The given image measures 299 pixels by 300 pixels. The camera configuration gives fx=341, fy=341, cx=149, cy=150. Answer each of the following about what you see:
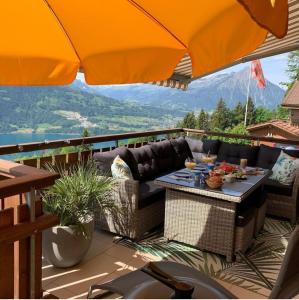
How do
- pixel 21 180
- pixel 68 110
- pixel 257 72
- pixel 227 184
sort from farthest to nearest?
pixel 257 72 < pixel 68 110 < pixel 227 184 < pixel 21 180

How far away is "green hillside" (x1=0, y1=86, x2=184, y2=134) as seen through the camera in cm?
1159

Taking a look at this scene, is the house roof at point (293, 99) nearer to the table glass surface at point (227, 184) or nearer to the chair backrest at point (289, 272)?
the table glass surface at point (227, 184)

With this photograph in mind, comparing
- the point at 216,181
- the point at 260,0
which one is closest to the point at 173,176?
the point at 216,181

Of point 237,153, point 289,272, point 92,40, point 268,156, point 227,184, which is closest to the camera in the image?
point 289,272

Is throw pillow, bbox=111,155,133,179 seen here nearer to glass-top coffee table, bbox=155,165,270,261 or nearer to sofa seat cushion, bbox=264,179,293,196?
glass-top coffee table, bbox=155,165,270,261

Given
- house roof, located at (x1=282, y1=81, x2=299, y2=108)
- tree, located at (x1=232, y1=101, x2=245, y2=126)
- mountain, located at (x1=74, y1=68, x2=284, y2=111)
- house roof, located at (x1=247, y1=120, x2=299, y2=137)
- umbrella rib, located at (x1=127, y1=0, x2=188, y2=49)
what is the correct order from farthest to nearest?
mountain, located at (x1=74, y1=68, x2=284, y2=111) < tree, located at (x1=232, y1=101, x2=245, y2=126) < house roof, located at (x1=282, y1=81, x2=299, y2=108) < house roof, located at (x1=247, y1=120, x2=299, y2=137) < umbrella rib, located at (x1=127, y1=0, x2=188, y2=49)

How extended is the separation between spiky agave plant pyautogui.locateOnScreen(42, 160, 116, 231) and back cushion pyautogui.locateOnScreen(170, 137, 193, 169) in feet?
8.19

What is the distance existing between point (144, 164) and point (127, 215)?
1.22 metres

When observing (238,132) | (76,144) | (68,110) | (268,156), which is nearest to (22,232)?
(76,144)

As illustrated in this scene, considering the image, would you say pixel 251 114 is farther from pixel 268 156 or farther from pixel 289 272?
pixel 289 272

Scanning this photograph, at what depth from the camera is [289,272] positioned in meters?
1.55

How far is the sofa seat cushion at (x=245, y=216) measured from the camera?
12.0 ft

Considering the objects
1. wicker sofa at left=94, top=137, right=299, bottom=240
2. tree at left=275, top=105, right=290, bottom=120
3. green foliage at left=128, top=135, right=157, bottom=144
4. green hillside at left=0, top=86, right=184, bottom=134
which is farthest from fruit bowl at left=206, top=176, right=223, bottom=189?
tree at left=275, top=105, right=290, bottom=120

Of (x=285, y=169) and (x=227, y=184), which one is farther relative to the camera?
(x=285, y=169)
